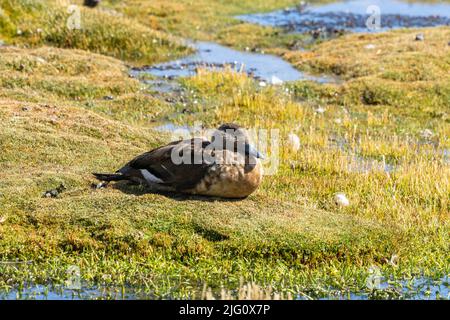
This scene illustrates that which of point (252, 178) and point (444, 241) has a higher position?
point (252, 178)

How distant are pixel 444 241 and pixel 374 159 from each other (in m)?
5.33

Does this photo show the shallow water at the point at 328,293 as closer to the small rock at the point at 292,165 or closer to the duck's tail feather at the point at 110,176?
the duck's tail feather at the point at 110,176

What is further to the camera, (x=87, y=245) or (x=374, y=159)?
(x=374, y=159)

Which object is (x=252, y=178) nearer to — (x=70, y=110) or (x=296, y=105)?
(x=70, y=110)

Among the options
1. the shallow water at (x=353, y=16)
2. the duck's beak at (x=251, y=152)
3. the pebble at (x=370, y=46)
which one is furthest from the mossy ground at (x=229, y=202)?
the shallow water at (x=353, y=16)

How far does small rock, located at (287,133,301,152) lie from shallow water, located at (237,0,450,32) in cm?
2056

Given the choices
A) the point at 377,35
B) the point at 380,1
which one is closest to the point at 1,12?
the point at 377,35

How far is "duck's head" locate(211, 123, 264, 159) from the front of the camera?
1160cm

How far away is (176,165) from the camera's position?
1165cm

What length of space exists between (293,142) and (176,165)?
6.05 meters

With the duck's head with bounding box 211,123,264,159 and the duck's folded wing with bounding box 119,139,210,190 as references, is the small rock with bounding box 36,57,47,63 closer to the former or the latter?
the duck's folded wing with bounding box 119,139,210,190

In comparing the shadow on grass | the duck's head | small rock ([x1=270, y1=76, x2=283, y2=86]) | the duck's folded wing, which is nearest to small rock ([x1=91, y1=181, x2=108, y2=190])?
the shadow on grass

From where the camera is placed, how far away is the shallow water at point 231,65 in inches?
1030
